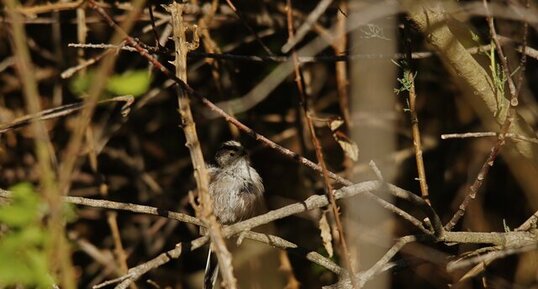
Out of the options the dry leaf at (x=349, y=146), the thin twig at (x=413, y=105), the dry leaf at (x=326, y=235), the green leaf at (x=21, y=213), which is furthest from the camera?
the dry leaf at (x=349, y=146)

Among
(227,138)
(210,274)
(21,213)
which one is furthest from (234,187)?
(21,213)

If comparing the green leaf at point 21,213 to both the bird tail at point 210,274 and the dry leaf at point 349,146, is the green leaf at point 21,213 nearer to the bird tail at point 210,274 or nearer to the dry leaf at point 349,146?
the bird tail at point 210,274

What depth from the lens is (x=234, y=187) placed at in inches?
211

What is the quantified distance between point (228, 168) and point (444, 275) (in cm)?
165

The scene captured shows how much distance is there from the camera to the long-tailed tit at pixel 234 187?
5270mm

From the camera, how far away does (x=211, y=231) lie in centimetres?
268

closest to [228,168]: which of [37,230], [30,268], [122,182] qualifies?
[122,182]

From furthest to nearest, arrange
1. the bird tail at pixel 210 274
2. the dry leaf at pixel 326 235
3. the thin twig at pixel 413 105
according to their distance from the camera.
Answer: the bird tail at pixel 210 274 → the dry leaf at pixel 326 235 → the thin twig at pixel 413 105

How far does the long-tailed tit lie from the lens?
527cm

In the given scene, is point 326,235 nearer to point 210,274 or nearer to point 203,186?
point 210,274

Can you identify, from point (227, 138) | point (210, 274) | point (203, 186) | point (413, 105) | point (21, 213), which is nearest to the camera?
point (203, 186)

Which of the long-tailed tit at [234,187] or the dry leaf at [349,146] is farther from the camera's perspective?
the long-tailed tit at [234,187]

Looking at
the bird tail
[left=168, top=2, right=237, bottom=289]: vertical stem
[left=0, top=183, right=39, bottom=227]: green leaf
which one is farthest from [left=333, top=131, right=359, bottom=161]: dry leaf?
[left=0, top=183, right=39, bottom=227]: green leaf

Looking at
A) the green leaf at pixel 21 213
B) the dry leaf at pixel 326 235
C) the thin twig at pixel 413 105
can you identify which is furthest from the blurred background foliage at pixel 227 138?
the green leaf at pixel 21 213
